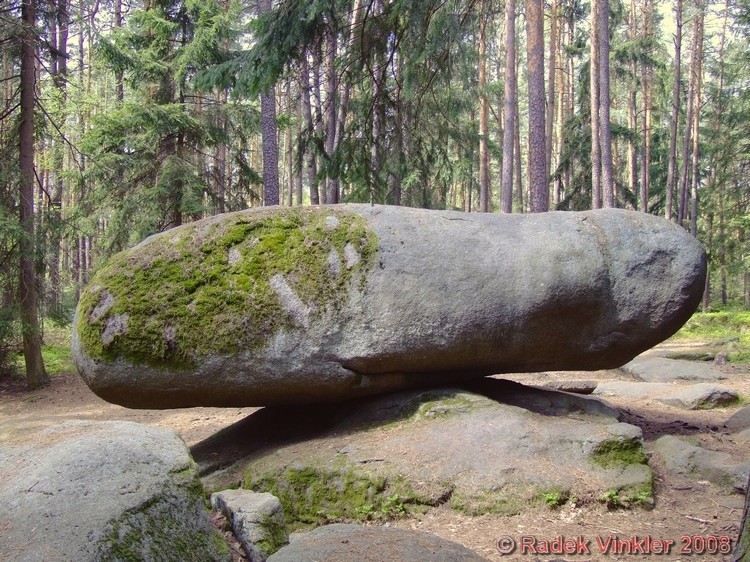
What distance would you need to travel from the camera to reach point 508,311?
5.73m

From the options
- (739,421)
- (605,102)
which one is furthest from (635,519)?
(605,102)

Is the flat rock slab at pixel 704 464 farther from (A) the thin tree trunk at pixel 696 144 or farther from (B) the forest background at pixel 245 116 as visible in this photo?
(A) the thin tree trunk at pixel 696 144

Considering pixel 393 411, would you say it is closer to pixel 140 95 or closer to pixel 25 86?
pixel 25 86

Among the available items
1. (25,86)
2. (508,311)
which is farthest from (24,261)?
(508,311)

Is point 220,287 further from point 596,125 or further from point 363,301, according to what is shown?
point 596,125

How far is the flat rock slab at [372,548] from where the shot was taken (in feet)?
10.2

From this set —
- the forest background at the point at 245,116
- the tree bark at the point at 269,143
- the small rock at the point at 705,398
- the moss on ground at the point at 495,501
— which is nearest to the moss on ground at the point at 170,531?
the moss on ground at the point at 495,501

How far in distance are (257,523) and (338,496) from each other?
3.42 feet

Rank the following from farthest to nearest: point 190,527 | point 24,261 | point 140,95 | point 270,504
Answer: point 140,95 < point 24,261 < point 270,504 < point 190,527

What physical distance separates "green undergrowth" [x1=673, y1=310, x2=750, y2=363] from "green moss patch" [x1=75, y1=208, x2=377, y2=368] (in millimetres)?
9681

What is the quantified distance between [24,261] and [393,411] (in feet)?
28.4

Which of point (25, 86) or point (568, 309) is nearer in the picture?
point (568, 309)

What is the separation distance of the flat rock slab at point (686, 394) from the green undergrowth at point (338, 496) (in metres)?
4.77

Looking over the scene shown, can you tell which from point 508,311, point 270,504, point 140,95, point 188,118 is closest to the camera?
point 270,504
